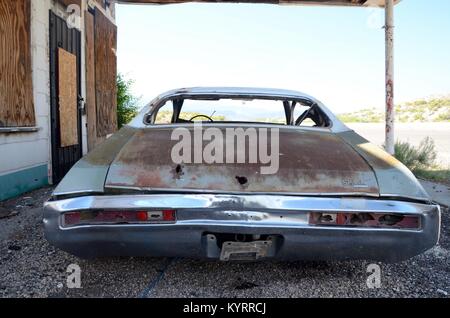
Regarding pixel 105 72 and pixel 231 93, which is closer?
pixel 231 93

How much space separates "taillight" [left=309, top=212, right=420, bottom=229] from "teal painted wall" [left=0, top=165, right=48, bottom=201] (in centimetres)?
397

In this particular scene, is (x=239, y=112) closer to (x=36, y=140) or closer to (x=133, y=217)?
(x=133, y=217)

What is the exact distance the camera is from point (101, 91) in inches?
323

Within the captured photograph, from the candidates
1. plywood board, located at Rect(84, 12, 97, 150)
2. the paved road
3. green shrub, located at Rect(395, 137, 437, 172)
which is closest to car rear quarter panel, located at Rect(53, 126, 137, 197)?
plywood board, located at Rect(84, 12, 97, 150)

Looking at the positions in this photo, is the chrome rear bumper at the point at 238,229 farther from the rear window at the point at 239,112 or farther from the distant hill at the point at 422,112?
the distant hill at the point at 422,112

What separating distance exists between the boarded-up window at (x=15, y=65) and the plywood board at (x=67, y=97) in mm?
962

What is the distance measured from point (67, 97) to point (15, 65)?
1592mm

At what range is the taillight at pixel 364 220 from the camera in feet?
7.08

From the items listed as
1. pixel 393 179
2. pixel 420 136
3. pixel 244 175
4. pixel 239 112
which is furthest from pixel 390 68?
pixel 420 136

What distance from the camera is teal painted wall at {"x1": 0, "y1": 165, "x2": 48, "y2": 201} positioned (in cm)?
473

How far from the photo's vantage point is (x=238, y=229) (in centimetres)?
212

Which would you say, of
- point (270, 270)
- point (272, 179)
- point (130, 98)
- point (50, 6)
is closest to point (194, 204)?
point (272, 179)

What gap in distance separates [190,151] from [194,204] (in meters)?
0.45
